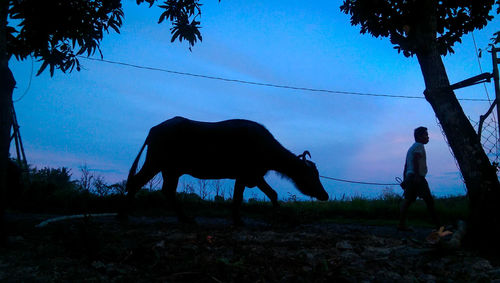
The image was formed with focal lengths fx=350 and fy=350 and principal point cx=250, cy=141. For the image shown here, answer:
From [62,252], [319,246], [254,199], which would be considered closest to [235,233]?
[319,246]

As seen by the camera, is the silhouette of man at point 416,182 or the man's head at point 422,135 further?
the man's head at point 422,135

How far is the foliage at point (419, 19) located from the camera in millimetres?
5871

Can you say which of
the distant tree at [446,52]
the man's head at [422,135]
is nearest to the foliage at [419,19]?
the distant tree at [446,52]

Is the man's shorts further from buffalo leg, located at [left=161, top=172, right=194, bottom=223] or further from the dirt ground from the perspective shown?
buffalo leg, located at [left=161, top=172, right=194, bottom=223]

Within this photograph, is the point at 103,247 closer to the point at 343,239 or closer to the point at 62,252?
the point at 62,252

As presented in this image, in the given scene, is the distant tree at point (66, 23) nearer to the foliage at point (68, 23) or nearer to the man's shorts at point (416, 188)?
the foliage at point (68, 23)

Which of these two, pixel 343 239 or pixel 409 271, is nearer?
pixel 409 271

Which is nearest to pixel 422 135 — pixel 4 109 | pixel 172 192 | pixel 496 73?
pixel 496 73

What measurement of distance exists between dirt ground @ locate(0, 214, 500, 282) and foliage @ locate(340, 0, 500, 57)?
346cm

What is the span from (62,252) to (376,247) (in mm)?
3930

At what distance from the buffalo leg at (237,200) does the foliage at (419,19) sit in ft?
13.1

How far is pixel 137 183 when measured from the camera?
7012 millimetres

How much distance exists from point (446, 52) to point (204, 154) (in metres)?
5.48

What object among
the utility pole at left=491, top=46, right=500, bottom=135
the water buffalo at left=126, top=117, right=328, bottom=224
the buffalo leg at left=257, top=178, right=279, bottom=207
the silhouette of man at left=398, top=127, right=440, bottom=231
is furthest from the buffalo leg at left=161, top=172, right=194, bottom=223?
the utility pole at left=491, top=46, right=500, bottom=135
